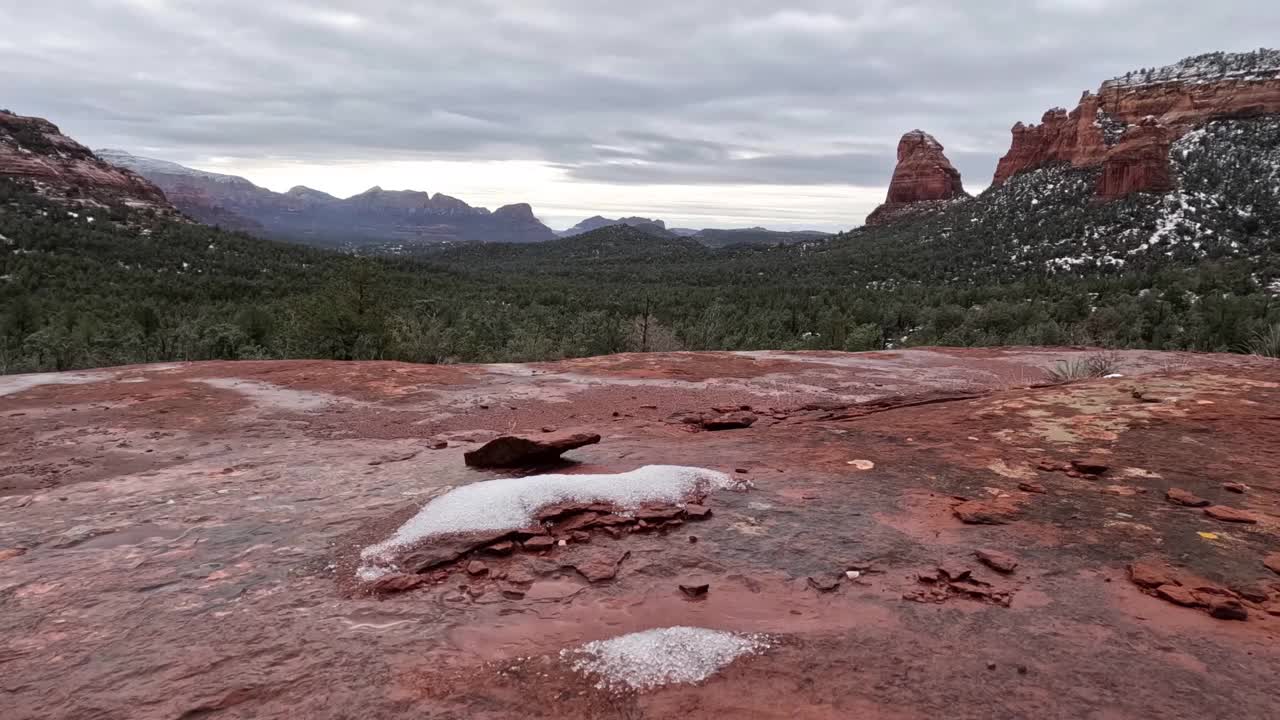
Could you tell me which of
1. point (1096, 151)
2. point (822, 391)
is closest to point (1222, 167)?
point (1096, 151)

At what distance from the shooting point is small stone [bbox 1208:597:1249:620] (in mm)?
3152

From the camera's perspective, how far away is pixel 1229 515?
4.26m

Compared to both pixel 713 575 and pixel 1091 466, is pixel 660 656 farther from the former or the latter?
pixel 1091 466

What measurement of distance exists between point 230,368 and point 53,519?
25.3 feet

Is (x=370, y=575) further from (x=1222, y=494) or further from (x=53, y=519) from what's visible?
(x=1222, y=494)

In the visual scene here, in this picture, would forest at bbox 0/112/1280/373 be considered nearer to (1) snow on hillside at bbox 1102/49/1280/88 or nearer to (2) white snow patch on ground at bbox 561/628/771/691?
(1) snow on hillside at bbox 1102/49/1280/88

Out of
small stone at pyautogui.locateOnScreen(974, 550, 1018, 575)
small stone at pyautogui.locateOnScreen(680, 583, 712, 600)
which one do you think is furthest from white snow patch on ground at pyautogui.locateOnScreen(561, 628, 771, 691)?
small stone at pyautogui.locateOnScreen(974, 550, 1018, 575)

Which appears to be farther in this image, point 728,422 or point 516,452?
point 728,422

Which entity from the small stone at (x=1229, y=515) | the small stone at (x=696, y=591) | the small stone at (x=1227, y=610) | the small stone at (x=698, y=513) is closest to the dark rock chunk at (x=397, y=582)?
the small stone at (x=696, y=591)

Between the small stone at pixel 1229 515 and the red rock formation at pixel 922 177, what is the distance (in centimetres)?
11315

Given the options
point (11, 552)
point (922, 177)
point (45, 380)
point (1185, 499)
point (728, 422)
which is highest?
point (922, 177)

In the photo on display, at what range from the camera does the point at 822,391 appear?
32.7 ft

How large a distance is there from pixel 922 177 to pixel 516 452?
12544 centimetres

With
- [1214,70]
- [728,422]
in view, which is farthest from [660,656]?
[1214,70]
